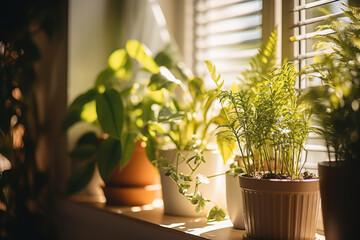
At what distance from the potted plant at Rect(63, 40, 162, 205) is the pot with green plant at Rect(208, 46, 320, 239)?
0.44m

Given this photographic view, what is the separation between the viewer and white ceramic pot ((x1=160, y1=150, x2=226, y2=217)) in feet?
4.07

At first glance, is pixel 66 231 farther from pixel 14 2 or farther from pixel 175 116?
→ pixel 14 2

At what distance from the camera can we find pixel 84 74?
5.59 ft

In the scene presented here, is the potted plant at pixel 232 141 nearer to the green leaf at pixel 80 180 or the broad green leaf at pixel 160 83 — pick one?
the broad green leaf at pixel 160 83

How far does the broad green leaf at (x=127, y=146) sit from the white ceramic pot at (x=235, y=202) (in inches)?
14.5

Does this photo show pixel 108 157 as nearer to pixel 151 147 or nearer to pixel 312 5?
pixel 151 147

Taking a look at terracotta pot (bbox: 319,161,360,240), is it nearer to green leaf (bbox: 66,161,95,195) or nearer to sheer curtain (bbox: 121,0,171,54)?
green leaf (bbox: 66,161,95,195)

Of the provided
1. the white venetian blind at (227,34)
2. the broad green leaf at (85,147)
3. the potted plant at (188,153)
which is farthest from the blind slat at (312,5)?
the broad green leaf at (85,147)

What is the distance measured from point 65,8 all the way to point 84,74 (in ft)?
0.94

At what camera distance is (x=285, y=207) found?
0.91 metres

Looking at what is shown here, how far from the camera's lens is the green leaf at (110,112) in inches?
48.1

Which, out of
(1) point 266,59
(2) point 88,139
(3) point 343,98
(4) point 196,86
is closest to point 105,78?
(2) point 88,139

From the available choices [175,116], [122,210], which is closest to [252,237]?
[175,116]

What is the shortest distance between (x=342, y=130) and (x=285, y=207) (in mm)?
229
